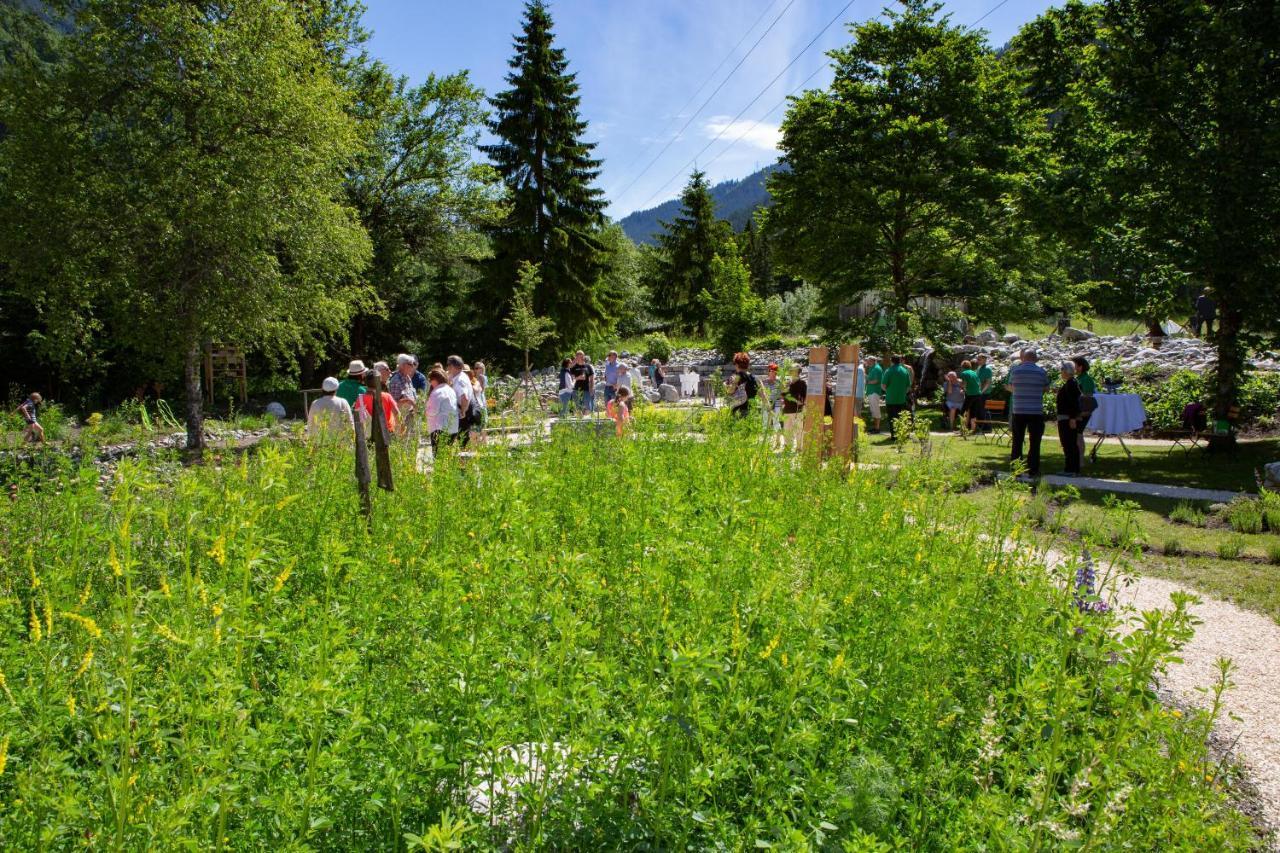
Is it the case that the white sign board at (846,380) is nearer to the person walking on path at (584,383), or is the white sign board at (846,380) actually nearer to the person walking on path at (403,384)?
the person walking on path at (403,384)

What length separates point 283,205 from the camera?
17.9 metres

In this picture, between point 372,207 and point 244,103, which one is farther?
point 372,207

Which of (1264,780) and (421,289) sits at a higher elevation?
(421,289)

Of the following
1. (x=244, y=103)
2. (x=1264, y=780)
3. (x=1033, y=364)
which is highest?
(x=244, y=103)

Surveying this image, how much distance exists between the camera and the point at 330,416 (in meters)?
7.15

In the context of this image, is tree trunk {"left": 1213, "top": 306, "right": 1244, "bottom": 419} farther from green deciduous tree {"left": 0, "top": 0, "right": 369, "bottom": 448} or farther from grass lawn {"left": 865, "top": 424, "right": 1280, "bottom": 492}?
green deciduous tree {"left": 0, "top": 0, "right": 369, "bottom": 448}

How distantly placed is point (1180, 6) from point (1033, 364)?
635 centimetres

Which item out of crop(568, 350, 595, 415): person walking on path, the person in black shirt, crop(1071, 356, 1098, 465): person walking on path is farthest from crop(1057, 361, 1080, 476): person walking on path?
crop(568, 350, 595, 415): person walking on path

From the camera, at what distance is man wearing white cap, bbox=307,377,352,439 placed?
256 inches

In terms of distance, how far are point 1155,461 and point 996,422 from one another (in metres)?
3.83

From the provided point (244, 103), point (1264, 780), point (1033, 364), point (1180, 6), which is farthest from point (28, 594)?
point (244, 103)

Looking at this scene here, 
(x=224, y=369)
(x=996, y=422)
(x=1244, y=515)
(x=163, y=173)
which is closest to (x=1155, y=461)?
(x=996, y=422)

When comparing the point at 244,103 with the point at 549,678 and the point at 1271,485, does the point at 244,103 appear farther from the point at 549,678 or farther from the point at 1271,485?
the point at 1271,485

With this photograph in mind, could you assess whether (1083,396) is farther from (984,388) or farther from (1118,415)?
(984,388)
